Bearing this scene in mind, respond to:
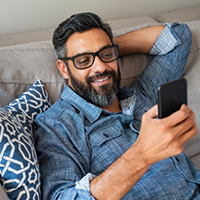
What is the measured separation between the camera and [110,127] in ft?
4.02

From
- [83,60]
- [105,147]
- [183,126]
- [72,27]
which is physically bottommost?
[105,147]

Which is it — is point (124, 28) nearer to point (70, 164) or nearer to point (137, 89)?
point (137, 89)

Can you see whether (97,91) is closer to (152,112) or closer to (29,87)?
(29,87)

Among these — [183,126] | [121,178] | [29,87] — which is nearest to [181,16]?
[29,87]

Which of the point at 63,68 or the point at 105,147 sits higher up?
the point at 63,68

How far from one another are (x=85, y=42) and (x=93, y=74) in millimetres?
163

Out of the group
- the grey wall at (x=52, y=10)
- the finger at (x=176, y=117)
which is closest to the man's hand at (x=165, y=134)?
the finger at (x=176, y=117)

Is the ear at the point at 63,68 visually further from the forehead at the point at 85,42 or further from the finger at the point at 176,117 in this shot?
the finger at the point at 176,117

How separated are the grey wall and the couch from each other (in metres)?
0.13

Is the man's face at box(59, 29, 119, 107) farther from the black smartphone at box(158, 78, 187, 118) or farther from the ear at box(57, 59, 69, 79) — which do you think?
the black smartphone at box(158, 78, 187, 118)

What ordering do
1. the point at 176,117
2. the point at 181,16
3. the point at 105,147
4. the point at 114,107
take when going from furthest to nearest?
1. the point at 181,16
2. the point at 114,107
3. the point at 105,147
4. the point at 176,117

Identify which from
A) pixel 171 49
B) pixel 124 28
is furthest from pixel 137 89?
pixel 124 28

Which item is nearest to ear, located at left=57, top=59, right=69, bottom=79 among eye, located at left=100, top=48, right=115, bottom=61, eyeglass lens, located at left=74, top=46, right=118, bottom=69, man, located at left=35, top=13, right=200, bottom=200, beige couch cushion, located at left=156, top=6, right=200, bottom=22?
man, located at left=35, top=13, right=200, bottom=200

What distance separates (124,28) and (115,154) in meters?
0.92
